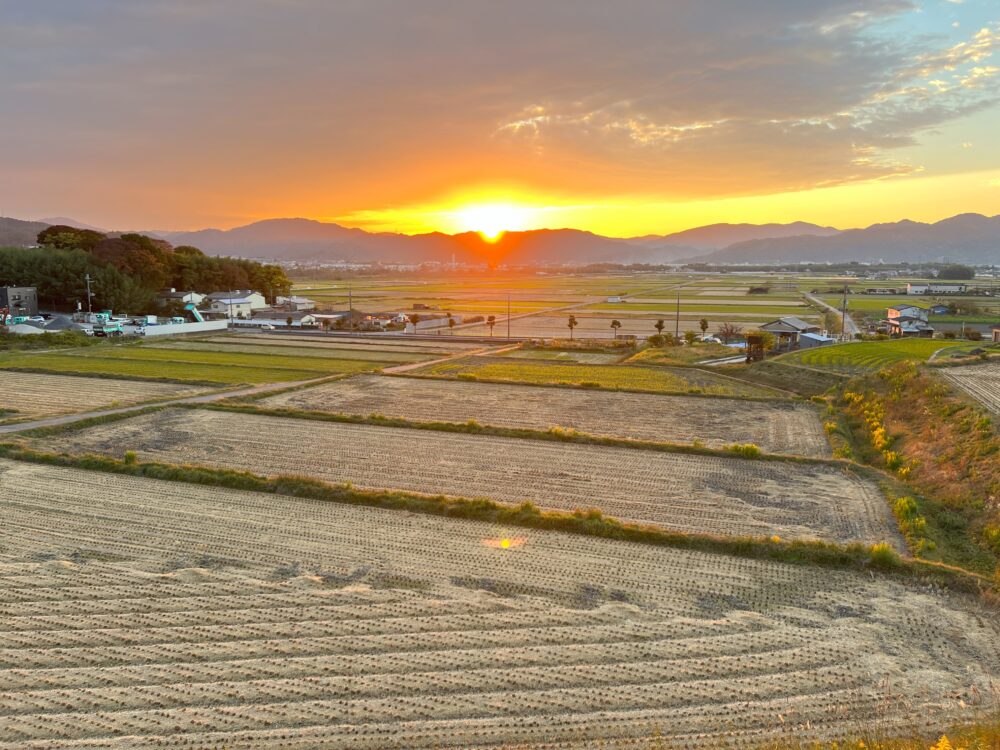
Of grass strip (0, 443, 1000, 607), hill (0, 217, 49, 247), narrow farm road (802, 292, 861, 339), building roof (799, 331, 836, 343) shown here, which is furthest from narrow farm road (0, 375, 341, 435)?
hill (0, 217, 49, 247)

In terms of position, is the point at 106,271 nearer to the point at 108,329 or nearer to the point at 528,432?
the point at 108,329

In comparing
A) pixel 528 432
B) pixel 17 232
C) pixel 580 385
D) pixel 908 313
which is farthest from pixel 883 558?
pixel 17 232

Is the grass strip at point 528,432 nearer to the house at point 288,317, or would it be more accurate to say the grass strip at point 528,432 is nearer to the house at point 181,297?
the house at point 288,317

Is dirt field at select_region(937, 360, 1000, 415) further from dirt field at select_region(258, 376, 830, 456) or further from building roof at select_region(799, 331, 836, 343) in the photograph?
building roof at select_region(799, 331, 836, 343)

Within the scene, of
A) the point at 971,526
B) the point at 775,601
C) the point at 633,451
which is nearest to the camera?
the point at 775,601

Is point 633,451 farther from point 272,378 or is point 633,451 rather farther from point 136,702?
point 272,378

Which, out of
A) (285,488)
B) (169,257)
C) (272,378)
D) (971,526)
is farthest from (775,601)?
(169,257)
